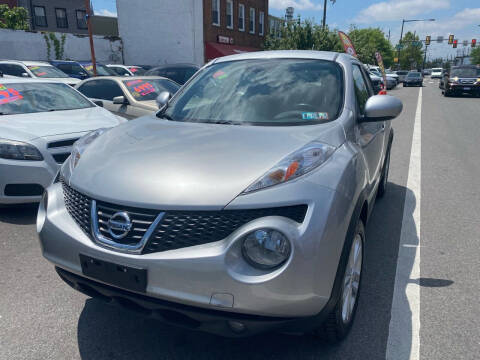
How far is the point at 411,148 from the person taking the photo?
8.49m

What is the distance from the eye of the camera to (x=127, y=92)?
7555mm

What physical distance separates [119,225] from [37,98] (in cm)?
452

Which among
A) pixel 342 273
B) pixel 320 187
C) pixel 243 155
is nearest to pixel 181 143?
pixel 243 155

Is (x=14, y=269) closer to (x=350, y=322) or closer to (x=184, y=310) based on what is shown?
(x=184, y=310)

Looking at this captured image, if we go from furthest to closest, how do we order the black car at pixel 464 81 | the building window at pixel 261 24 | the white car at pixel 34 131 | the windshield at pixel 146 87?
the building window at pixel 261 24 → the black car at pixel 464 81 → the windshield at pixel 146 87 → the white car at pixel 34 131

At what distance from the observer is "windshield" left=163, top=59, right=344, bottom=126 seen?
2885 mm

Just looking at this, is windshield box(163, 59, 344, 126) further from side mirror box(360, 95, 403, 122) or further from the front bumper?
the front bumper

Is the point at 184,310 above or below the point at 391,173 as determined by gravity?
above

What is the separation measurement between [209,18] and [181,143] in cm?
2695

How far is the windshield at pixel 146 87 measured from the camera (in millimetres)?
7618

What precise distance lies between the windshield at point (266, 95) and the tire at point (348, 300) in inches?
35.1

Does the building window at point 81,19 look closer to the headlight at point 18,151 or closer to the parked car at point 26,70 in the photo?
the parked car at point 26,70

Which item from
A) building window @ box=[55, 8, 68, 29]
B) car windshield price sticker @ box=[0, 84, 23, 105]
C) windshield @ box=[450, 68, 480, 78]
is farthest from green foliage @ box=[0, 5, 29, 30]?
windshield @ box=[450, 68, 480, 78]

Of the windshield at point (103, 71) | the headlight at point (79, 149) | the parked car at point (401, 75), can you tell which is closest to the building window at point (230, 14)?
the windshield at point (103, 71)
